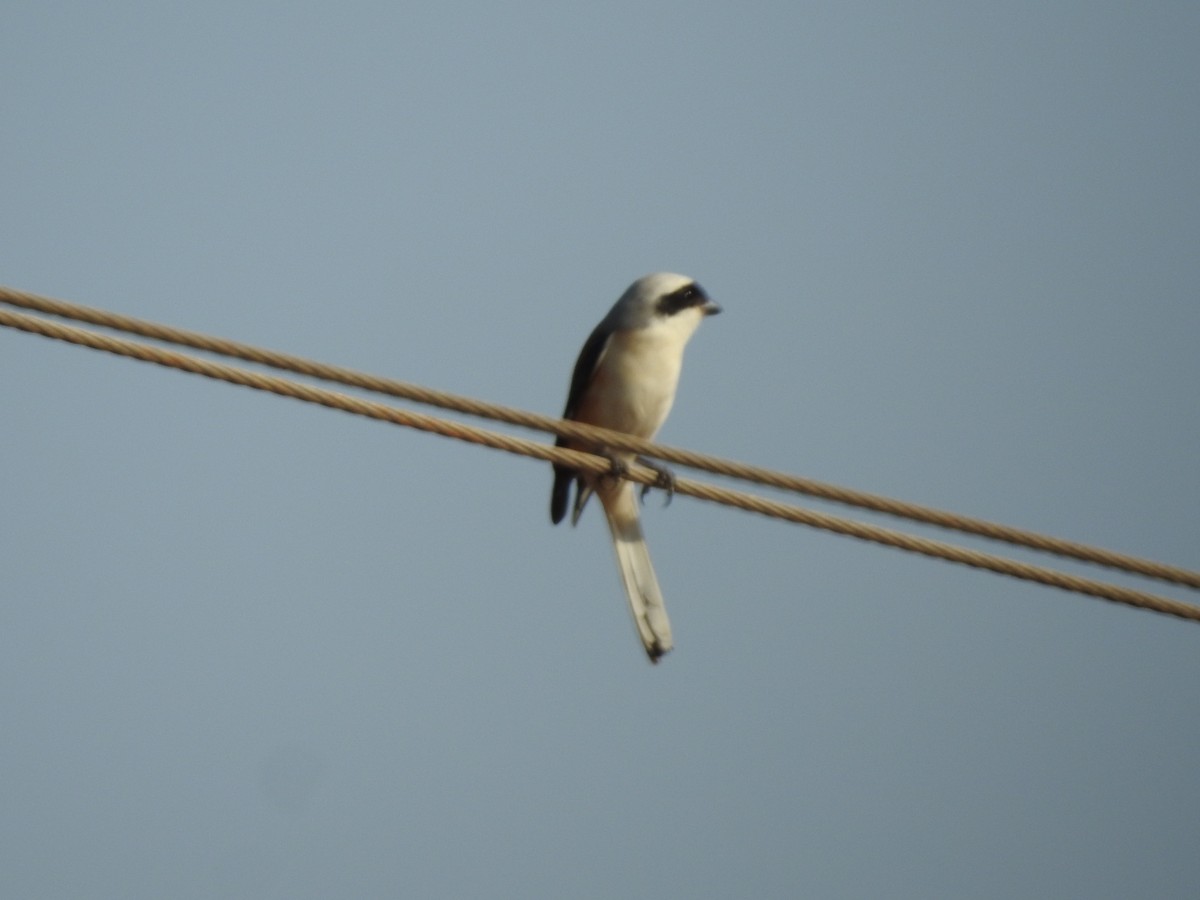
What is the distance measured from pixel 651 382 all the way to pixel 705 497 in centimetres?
218

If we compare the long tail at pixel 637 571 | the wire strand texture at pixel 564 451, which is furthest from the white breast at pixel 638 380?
the wire strand texture at pixel 564 451

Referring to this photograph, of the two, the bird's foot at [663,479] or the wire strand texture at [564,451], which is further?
the bird's foot at [663,479]

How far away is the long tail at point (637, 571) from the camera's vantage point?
6887 millimetres

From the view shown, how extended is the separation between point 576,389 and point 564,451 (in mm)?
2523

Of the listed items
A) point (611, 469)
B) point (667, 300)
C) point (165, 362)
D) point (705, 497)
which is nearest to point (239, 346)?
point (165, 362)

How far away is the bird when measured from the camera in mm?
7156

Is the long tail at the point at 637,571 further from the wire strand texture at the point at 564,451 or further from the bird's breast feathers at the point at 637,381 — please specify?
the wire strand texture at the point at 564,451

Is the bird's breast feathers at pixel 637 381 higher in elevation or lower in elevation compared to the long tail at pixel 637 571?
higher

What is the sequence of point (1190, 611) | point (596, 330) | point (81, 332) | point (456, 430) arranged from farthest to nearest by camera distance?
point (596, 330) → point (1190, 611) → point (456, 430) → point (81, 332)

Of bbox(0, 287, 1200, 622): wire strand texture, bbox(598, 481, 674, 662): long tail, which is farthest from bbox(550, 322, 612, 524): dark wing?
bbox(0, 287, 1200, 622): wire strand texture

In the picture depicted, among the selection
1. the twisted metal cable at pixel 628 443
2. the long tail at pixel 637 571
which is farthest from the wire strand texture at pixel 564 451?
the long tail at pixel 637 571

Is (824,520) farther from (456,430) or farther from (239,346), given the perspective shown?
(239,346)

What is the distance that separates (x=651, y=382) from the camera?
7258 mm

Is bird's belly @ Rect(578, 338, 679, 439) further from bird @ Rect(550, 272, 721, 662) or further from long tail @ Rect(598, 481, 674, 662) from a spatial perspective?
long tail @ Rect(598, 481, 674, 662)
